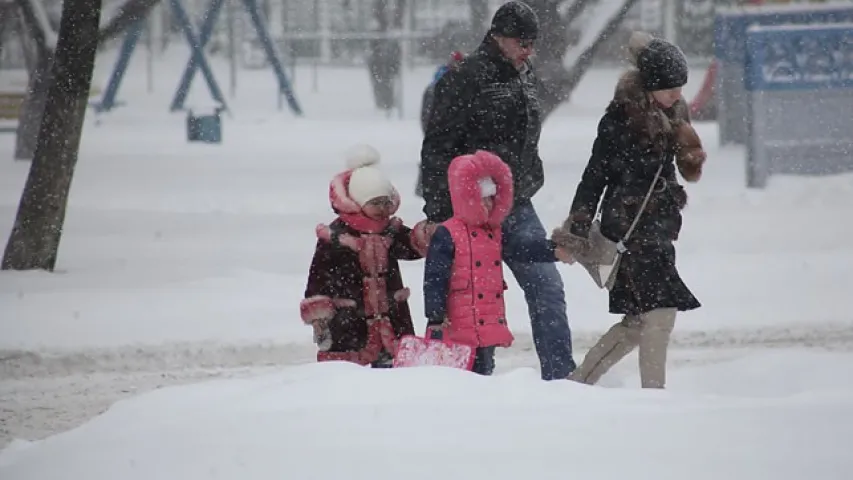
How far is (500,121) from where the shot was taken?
20.5 ft

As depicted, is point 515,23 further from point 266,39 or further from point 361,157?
point 266,39

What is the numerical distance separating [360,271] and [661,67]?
57.4 inches

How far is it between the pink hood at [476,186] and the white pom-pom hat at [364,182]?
316 mm

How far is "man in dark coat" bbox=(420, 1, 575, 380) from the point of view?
618cm

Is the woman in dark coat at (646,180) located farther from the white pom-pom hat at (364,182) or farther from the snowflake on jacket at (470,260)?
the white pom-pom hat at (364,182)

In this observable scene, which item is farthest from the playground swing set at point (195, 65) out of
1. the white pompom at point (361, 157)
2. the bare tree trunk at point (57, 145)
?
the white pompom at point (361, 157)

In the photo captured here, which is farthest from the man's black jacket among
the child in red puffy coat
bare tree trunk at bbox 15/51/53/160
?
bare tree trunk at bbox 15/51/53/160

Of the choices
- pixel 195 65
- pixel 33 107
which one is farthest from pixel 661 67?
pixel 195 65

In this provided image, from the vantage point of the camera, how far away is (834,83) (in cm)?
1662

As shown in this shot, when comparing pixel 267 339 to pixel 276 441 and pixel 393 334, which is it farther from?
pixel 276 441

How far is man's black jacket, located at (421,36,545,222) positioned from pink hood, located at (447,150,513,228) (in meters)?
0.27

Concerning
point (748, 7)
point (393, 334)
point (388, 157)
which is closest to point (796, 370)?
point (393, 334)

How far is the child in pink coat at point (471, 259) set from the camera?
582 cm

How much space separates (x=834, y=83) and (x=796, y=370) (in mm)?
10242
